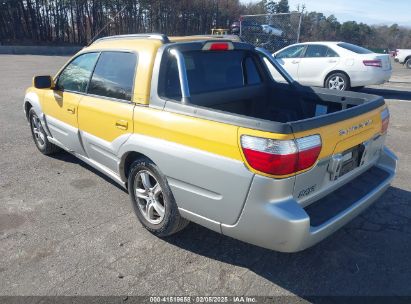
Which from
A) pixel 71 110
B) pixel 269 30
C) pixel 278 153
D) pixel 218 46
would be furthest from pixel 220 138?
pixel 269 30

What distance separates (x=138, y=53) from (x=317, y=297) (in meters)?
2.50

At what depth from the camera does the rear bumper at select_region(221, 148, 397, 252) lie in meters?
2.30

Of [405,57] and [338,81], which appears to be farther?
[405,57]

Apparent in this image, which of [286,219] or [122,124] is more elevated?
[122,124]

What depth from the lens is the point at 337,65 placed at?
10.1 meters

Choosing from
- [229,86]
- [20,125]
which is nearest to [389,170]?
[229,86]

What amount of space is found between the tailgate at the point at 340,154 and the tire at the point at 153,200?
1.08m

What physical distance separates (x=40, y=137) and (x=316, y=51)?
8304 millimetres

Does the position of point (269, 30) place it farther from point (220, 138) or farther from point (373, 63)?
point (220, 138)

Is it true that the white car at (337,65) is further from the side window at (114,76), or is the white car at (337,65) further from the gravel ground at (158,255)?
the side window at (114,76)

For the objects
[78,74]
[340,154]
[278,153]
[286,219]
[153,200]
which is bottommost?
[153,200]

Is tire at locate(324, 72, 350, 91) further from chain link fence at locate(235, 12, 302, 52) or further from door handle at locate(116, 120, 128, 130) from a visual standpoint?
door handle at locate(116, 120, 128, 130)

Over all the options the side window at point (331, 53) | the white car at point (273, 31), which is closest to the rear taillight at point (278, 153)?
the side window at point (331, 53)

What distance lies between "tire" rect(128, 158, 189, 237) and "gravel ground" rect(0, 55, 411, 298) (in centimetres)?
16
